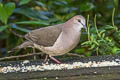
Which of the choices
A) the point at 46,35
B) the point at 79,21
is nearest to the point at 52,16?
the point at 46,35

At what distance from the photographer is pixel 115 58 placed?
3.45 m

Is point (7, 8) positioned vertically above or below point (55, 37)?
above

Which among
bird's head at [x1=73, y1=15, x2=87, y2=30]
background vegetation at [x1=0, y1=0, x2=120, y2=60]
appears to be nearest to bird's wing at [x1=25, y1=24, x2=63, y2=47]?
bird's head at [x1=73, y1=15, x2=87, y2=30]

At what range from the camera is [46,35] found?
11.7 feet

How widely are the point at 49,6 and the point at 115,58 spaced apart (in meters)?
2.23

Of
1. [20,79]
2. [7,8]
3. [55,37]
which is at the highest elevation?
[7,8]

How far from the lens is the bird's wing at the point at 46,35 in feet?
11.4

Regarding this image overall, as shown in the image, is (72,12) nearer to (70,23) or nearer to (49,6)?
(49,6)

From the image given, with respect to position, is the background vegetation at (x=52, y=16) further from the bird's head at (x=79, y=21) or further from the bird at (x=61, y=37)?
the bird's head at (x=79, y=21)

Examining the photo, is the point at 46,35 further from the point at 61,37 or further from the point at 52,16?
the point at 52,16

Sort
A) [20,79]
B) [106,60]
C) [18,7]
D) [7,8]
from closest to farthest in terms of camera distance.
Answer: [20,79] → [106,60] → [7,8] → [18,7]

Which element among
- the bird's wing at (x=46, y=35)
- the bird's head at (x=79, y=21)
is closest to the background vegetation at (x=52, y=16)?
the bird's wing at (x=46, y=35)

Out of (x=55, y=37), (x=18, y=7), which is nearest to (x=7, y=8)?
(x=18, y=7)

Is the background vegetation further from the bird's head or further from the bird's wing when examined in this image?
the bird's head
